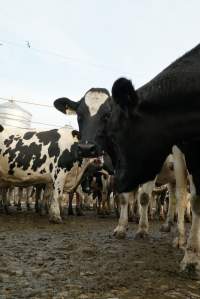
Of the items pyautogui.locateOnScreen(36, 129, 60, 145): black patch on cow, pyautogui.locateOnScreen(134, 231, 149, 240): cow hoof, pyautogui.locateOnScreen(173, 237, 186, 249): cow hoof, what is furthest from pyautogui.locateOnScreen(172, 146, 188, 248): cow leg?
pyautogui.locateOnScreen(36, 129, 60, 145): black patch on cow

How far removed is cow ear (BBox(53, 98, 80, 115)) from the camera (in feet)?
25.2

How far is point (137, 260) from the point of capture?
16.7ft

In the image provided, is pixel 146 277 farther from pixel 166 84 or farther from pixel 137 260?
pixel 166 84

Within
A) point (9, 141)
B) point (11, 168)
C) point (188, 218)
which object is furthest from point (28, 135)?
point (188, 218)

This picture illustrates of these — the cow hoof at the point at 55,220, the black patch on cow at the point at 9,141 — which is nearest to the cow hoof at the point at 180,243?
the cow hoof at the point at 55,220

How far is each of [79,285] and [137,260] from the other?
1.52 meters

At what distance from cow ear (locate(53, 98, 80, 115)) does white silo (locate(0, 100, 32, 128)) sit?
49.9 metres

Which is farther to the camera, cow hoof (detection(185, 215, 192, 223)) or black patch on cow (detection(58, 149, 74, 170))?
cow hoof (detection(185, 215, 192, 223))

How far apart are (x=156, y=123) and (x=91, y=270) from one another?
164 centimetres

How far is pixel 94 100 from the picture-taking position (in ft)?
22.7

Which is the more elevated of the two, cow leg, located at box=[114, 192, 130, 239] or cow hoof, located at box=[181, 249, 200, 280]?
cow leg, located at box=[114, 192, 130, 239]

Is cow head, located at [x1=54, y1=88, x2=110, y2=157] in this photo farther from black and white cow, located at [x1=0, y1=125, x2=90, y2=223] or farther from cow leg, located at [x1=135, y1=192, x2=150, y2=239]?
black and white cow, located at [x1=0, y1=125, x2=90, y2=223]

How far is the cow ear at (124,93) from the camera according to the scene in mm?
3719

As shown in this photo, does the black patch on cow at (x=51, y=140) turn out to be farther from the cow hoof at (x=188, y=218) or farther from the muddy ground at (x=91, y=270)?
the muddy ground at (x=91, y=270)
